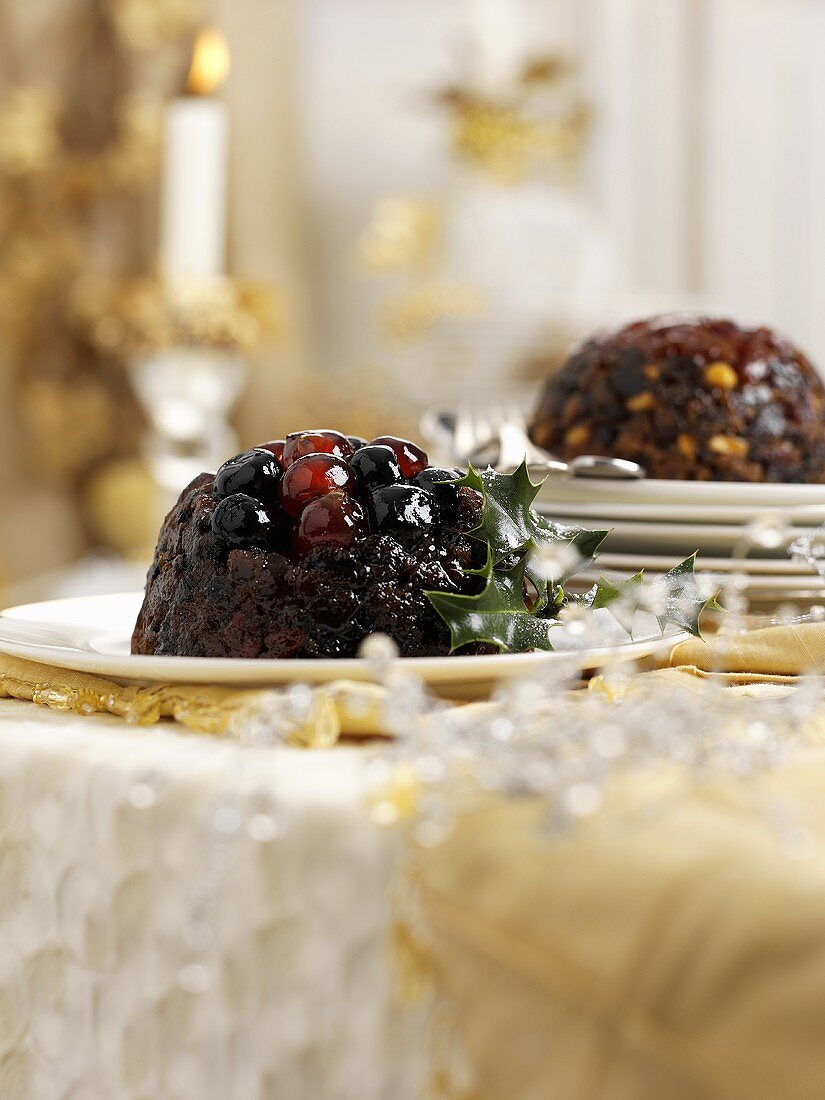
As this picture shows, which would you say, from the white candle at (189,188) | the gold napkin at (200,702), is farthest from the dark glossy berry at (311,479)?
the white candle at (189,188)

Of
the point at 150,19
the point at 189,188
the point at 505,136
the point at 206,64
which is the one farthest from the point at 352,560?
the point at 150,19

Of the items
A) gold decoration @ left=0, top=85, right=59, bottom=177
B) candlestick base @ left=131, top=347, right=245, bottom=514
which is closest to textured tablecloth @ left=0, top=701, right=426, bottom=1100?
candlestick base @ left=131, top=347, right=245, bottom=514

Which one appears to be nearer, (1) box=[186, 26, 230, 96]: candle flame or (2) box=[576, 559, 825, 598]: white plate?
(2) box=[576, 559, 825, 598]: white plate

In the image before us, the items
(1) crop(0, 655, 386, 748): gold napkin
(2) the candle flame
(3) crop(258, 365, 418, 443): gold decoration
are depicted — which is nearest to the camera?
(1) crop(0, 655, 386, 748): gold napkin

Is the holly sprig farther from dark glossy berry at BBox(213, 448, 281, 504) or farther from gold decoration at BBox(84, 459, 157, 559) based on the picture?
gold decoration at BBox(84, 459, 157, 559)

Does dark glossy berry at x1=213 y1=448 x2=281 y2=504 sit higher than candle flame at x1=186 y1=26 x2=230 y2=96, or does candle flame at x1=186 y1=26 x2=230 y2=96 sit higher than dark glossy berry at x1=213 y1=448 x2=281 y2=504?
candle flame at x1=186 y1=26 x2=230 y2=96

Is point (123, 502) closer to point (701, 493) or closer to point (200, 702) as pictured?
point (701, 493)

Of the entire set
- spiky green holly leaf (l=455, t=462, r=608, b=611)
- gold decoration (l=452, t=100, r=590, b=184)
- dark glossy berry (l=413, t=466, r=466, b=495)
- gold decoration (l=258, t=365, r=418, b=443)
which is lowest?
gold decoration (l=258, t=365, r=418, b=443)

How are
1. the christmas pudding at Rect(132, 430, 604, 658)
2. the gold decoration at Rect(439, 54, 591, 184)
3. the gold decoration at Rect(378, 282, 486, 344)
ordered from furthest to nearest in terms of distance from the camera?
1. the gold decoration at Rect(439, 54, 591, 184)
2. the gold decoration at Rect(378, 282, 486, 344)
3. the christmas pudding at Rect(132, 430, 604, 658)

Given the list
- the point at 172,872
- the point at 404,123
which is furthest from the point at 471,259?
the point at 172,872
